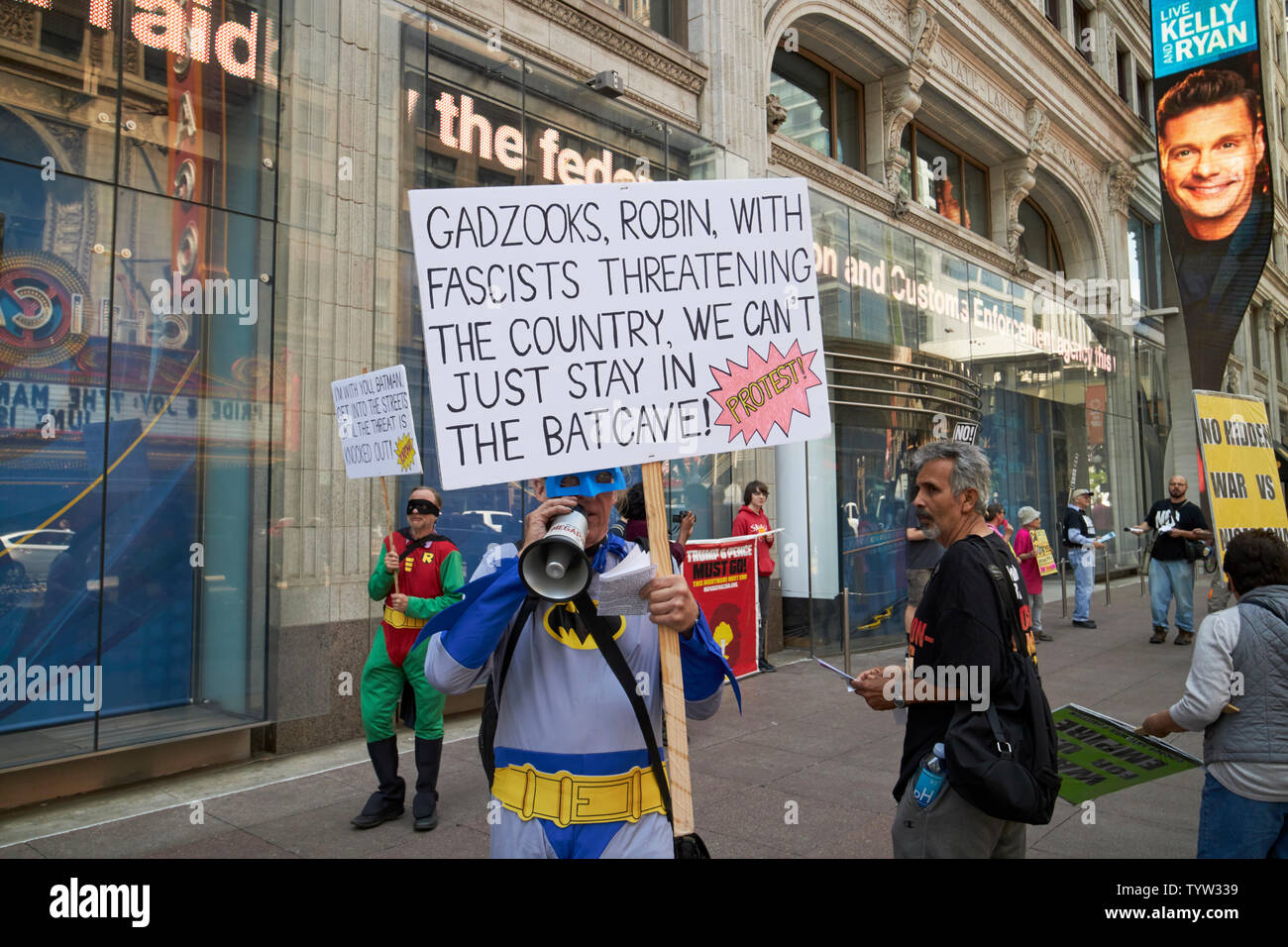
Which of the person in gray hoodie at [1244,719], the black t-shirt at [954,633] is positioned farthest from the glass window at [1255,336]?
the black t-shirt at [954,633]

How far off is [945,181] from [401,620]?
55.6 ft

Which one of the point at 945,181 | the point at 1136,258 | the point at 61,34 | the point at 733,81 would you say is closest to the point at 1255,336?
the point at 1136,258

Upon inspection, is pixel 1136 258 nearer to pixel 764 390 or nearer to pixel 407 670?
pixel 407 670

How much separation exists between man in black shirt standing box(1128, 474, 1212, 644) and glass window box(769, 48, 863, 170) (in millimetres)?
7800

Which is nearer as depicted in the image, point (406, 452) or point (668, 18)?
point (406, 452)

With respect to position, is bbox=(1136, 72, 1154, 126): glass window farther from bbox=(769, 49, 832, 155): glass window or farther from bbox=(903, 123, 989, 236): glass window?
bbox=(769, 49, 832, 155): glass window

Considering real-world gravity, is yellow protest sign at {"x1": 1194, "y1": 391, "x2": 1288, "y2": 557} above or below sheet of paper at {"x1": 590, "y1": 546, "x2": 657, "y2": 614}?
above

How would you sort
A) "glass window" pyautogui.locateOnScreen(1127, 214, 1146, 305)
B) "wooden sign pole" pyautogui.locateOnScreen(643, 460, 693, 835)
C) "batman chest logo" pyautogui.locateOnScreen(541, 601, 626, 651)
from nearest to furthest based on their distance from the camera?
"wooden sign pole" pyautogui.locateOnScreen(643, 460, 693, 835) < "batman chest logo" pyautogui.locateOnScreen(541, 601, 626, 651) < "glass window" pyautogui.locateOnScreen(1127, 214, 1146, 305)

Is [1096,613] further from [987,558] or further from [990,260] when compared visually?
[987,558]

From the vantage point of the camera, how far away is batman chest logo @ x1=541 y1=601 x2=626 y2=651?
7.63 feet

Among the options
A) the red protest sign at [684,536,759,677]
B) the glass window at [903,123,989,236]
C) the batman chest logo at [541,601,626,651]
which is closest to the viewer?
the batman chest logo at [541,601,626,651]

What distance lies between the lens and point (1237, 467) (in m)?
6.46

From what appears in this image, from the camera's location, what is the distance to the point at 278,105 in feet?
22.8

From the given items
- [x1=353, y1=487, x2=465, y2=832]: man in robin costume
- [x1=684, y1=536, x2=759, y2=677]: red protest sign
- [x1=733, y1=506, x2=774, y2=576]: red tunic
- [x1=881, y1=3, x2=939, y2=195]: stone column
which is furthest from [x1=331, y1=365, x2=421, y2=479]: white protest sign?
[x1=881, y1=3, x2=939, y2=195]: stone column
